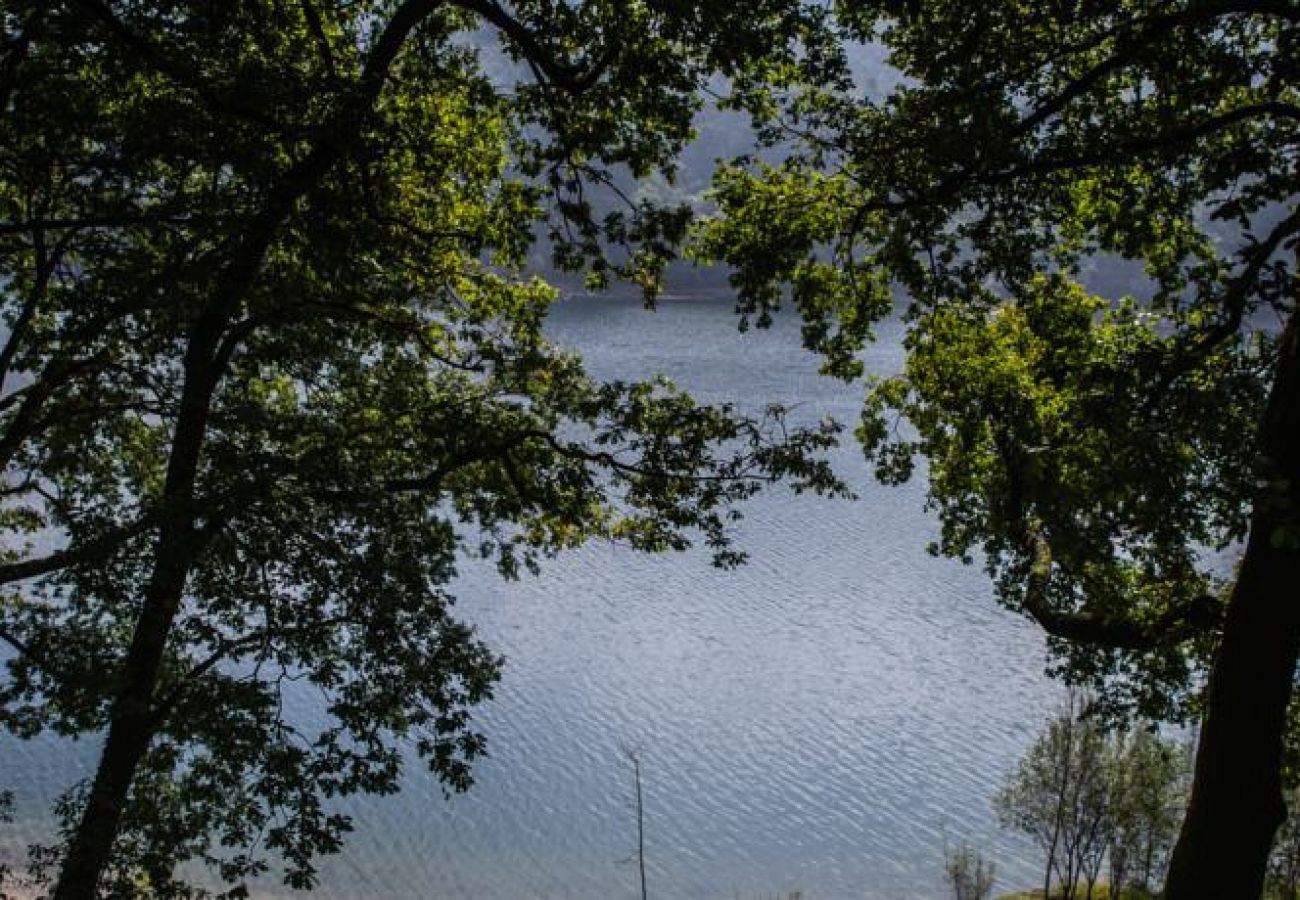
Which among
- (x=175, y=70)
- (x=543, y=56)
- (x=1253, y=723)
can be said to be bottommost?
(x=1253, y=723)

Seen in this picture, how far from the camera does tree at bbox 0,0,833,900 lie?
27.1 feet

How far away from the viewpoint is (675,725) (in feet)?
93.7

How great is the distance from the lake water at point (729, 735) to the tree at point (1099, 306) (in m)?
11.9

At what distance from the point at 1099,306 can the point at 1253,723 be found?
802 centimetres

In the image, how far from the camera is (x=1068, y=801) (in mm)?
22938

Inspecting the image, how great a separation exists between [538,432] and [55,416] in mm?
4797

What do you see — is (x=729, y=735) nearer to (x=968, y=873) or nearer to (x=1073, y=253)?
(x=968, y=873)

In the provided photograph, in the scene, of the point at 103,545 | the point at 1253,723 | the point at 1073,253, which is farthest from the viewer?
the point at 1073,253

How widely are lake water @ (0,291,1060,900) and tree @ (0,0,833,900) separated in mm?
12666

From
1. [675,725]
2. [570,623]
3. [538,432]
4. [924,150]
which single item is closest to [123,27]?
[538,432]

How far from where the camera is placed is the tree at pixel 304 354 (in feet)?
27.1

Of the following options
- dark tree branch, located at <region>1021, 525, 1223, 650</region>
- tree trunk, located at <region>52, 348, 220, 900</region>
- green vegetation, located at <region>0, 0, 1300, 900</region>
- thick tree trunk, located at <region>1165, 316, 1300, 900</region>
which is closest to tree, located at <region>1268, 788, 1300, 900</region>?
green vegetation, located at <region>0, 0, 1300, 900</region>

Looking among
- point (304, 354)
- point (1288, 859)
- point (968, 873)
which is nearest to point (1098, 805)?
point (968, 873)

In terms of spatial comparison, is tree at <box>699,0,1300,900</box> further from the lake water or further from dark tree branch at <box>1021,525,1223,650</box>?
the lake water
